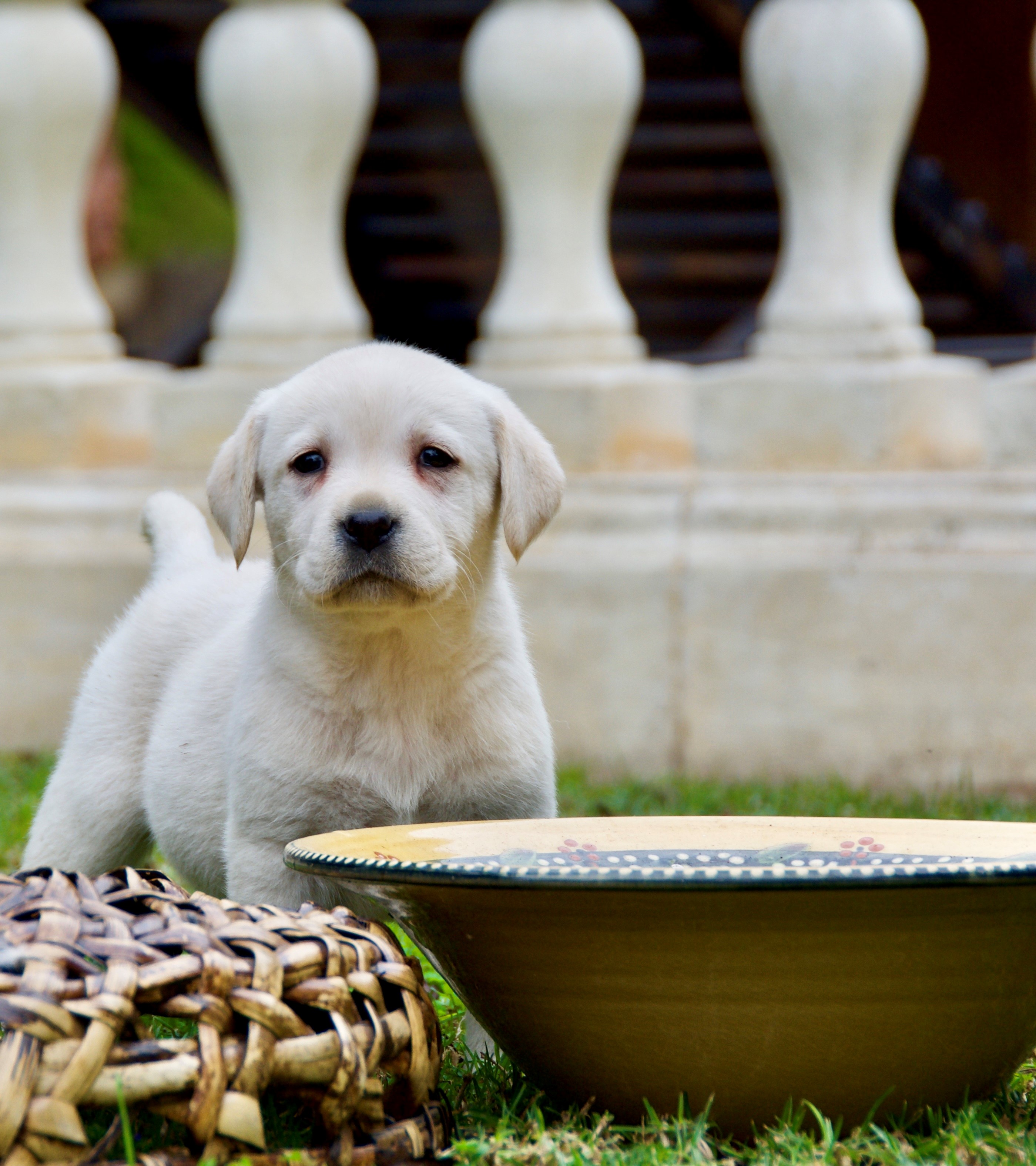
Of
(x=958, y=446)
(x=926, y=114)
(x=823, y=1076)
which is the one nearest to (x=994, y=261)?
(x=926, y=114)

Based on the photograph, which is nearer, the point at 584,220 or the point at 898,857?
the point at 898,857

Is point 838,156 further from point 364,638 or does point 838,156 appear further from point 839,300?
point 364,638

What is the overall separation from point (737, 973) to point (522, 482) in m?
1.08

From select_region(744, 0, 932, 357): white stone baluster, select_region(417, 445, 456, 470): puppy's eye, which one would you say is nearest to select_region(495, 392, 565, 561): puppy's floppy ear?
select_region(417, 445, 456, 470): puppy's eye

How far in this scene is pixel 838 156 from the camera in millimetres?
5395

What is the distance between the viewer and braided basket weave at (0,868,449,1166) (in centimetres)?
199

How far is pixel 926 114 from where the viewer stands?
1066cm

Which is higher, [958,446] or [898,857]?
[958,446]

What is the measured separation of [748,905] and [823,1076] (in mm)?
305

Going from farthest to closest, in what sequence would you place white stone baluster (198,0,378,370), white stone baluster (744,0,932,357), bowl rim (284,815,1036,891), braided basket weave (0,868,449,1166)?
white stone baluster (198,0,378,370) < white stone baluster (744,0,932,357) < bowl rim (284,815,1036,891) < braided basket weave (0,868,449,1166)

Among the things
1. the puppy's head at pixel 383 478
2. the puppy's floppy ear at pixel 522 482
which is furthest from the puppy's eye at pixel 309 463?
the puppy's floppy ear at pixel 522 482

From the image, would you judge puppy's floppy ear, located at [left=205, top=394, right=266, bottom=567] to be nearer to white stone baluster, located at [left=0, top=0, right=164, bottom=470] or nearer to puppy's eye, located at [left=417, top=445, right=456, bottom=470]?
puppy's eye, located at [left=417, top=445, right=456, bottom=470]

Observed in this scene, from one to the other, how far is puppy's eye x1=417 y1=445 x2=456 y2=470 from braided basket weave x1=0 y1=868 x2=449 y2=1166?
2.93ft

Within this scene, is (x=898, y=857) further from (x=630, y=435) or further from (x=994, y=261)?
(x=994, y=261)
